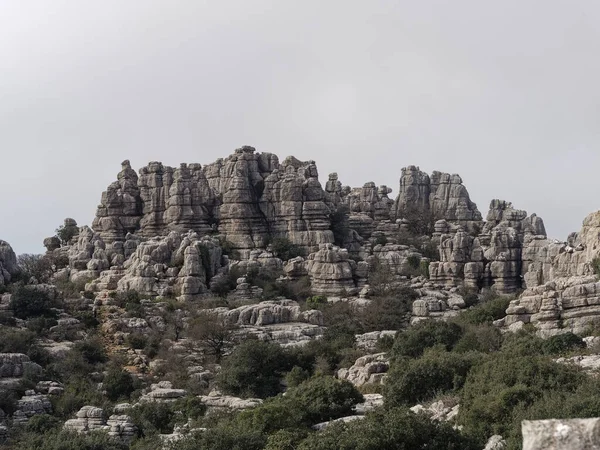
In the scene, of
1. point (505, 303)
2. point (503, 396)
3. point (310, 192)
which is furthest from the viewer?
point (310, 192)

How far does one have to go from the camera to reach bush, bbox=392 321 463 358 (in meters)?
32.7

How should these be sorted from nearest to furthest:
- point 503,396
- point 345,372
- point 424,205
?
point 503,396
point 345,372
point 424,205

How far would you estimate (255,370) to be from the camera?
110 ft

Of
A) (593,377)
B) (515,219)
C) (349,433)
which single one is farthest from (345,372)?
(515,219)

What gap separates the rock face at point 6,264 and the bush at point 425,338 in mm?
20556

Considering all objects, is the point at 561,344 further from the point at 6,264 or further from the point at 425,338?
the point at 6,264

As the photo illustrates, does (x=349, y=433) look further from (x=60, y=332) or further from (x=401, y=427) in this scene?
(x=60, y=332)

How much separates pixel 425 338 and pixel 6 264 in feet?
77.0

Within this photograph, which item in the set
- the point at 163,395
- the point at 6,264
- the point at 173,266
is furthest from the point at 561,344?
the point at 6,264

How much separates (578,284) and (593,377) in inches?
434

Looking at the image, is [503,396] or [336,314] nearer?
[503,396]

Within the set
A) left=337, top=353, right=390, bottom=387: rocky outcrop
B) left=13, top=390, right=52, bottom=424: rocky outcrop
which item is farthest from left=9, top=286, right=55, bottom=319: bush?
left=337, top=353, right=390, bottom=387: rocky outcrop

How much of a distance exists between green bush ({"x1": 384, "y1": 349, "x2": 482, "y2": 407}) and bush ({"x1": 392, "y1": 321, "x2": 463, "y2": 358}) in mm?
5732

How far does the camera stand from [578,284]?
32.7 metres
